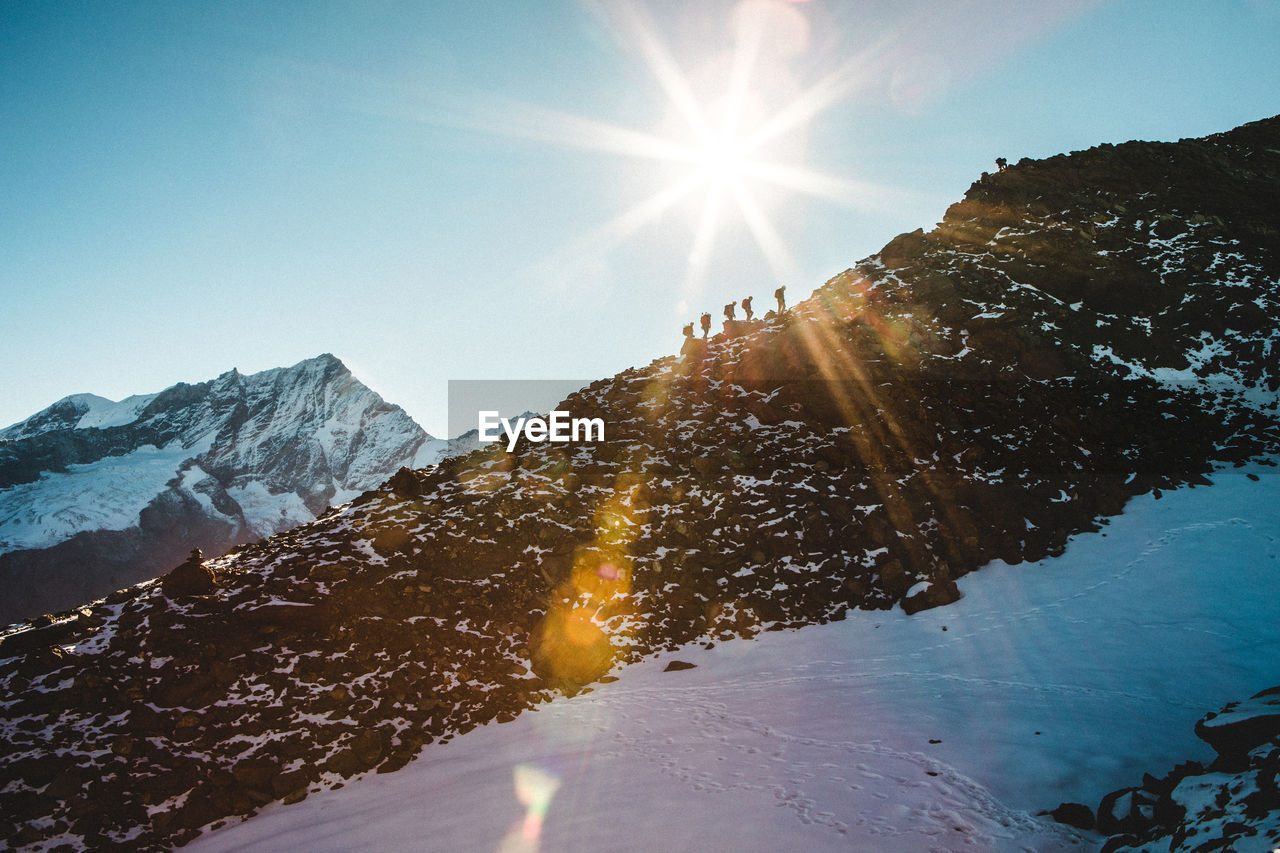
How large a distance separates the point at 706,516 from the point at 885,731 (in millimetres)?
13212

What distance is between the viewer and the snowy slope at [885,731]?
1029cm

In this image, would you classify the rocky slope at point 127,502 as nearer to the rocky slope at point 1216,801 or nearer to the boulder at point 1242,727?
the rocky slope at point 1216,801

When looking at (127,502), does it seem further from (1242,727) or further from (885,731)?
(1242,727)

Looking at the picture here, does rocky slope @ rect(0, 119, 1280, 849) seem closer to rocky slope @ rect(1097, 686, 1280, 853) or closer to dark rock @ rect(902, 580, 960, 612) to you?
dark rock @ rect(902, 580, 960, 612)

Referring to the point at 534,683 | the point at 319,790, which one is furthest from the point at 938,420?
the point at 319,790

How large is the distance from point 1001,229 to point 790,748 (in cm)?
4671


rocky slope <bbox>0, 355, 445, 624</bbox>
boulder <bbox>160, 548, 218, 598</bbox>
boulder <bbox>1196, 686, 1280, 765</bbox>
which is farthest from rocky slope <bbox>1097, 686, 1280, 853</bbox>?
rocky slope <bbox>0, 355, 445, 624</bbox>

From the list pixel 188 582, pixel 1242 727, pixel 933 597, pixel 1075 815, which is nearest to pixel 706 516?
pixel 933 597

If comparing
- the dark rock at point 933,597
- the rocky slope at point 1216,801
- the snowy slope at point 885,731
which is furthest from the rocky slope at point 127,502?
the rocky slope at point 1216,801

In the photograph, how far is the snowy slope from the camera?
33.8 feet

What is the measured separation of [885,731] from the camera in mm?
13211

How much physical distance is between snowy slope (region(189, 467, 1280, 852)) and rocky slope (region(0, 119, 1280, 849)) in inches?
76.0

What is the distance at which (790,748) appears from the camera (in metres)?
13.0

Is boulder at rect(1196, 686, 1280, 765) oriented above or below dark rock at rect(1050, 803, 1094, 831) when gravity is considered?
above
